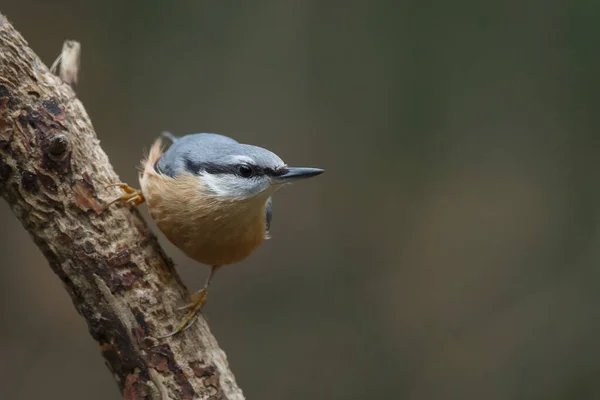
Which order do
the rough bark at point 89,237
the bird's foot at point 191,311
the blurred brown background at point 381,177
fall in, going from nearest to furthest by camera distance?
the rough bark at point 89,237
the bird's foot at point 191,311
the blurred brown background at point 381,177

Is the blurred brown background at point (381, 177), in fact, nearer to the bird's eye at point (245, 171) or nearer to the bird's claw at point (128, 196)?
the bird's claw at point (128, 196)

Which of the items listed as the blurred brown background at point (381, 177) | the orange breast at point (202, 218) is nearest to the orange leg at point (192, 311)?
the orange breast at point (202, 218)

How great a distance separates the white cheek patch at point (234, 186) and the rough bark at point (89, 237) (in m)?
0.27

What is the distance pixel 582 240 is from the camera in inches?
139

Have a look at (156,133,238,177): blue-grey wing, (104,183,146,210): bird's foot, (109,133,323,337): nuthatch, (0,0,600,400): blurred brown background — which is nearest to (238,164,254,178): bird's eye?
(109,133,323,337): nuthatch

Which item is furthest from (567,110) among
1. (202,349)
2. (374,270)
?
(202,349)

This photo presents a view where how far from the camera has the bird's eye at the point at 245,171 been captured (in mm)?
1768

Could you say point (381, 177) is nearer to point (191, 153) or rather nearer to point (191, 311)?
point (191, 153)

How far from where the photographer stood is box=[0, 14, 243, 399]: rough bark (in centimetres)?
158

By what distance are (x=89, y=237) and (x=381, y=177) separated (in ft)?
7.83

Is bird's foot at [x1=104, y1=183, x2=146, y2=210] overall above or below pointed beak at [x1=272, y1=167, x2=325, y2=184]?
below

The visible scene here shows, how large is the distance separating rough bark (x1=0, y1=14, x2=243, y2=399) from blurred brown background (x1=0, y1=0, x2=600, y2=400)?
1.75 metres

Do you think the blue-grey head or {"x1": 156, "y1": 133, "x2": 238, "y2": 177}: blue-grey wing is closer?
the blue-grey head

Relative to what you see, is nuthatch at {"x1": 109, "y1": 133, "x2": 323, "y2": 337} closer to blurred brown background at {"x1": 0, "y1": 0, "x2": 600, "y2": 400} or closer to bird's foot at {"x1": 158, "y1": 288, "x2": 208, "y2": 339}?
bird's foot at {"x1": 158, "y1": 288, "x2": 208, "y2": 339}
